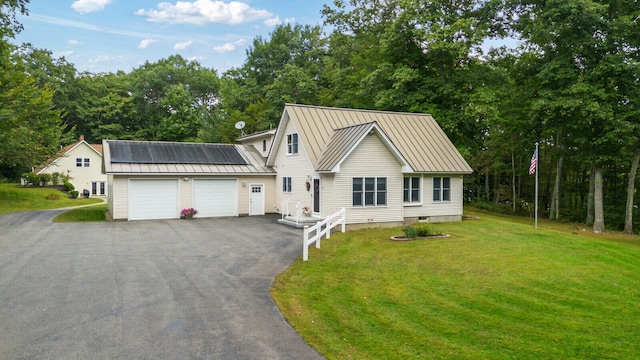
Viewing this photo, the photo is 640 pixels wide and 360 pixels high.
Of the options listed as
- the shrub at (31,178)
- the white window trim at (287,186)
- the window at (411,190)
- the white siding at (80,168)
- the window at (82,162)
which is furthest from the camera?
the window at (82,162)

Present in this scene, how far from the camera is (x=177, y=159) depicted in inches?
857

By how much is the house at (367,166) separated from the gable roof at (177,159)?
173 centimetres

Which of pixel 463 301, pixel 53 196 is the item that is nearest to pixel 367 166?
pixel 463 301

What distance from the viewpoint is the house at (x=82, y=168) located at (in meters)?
37.8

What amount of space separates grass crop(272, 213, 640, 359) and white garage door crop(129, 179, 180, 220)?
10.8 m

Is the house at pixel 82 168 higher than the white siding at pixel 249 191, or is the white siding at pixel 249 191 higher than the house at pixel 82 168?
the house at pixel 82 168

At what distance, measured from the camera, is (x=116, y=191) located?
19516 millimetres

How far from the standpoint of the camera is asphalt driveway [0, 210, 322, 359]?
231 inches

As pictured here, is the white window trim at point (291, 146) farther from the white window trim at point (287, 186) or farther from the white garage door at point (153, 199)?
the white garage door at point (153, 199)

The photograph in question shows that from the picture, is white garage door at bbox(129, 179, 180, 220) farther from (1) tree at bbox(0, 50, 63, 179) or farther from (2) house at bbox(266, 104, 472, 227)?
(1) tree at bbox(0, 50, 63, 179)

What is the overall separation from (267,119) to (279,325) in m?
32.8

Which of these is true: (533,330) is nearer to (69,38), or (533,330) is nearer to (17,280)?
(17,280)

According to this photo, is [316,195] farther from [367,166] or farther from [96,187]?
[96,187]

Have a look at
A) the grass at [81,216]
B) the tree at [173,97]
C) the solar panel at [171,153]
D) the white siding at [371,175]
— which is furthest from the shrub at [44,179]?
the white siding at [371,175]
